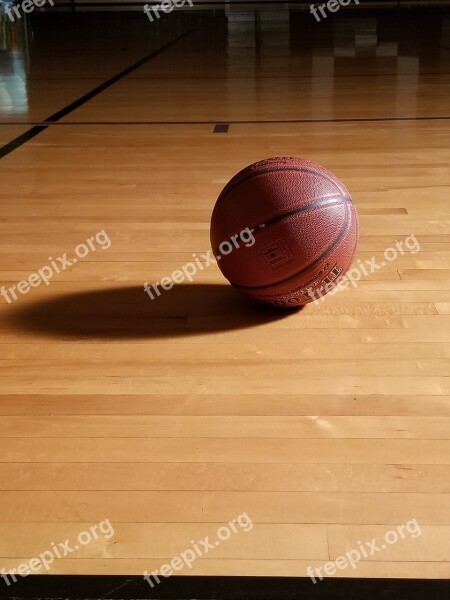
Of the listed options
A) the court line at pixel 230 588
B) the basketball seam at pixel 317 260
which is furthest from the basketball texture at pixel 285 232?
the court line at pixel 230 588

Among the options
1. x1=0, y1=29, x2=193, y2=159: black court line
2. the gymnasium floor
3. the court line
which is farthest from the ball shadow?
x1=0, y1=29, x2=193, y2=159: black court line

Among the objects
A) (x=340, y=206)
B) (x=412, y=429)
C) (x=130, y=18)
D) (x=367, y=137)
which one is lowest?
(x=130, y=18)

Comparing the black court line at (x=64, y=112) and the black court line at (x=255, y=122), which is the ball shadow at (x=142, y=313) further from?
the black court line at (x=255, y=122)

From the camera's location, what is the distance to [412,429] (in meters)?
1.40

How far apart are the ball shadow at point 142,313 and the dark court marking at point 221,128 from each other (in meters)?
2.07

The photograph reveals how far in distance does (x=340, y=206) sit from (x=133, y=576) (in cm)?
104

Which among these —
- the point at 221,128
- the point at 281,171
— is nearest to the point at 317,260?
the point at 281,171

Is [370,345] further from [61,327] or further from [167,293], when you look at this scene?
[61,327]

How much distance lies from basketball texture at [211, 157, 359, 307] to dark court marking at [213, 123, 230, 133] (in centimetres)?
217

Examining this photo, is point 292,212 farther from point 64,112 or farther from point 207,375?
point 64,112

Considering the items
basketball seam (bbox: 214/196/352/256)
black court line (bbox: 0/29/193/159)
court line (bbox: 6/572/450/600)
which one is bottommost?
black court line (bbox: 0/29/193/159)

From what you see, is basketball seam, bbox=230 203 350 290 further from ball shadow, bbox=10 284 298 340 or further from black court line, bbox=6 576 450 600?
black court line, bbox=6 576 450 600

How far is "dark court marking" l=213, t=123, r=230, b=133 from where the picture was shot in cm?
398

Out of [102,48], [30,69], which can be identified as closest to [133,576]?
[30,69]
